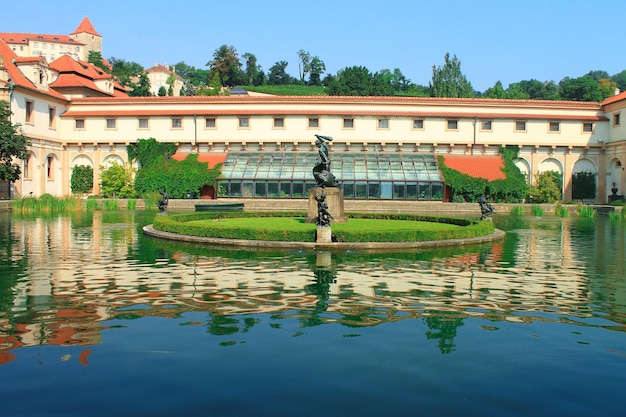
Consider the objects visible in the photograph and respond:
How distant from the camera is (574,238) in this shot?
23.9m

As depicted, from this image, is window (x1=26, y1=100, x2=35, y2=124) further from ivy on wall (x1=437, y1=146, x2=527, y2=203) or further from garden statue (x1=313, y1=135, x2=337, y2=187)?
ivy on wall (x1=437, y1=146, x2=527, y2=203)

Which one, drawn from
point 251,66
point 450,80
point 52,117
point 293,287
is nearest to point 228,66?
point 251,66

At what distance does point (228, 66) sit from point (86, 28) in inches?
2258

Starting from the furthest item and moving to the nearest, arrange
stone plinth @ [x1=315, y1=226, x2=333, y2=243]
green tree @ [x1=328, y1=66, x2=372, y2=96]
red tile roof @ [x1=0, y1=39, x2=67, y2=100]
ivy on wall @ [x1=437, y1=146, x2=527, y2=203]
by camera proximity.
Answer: green tree @ [x1=328, y1=66, x2=372, y2=96] → red tile roof @ [x1=0, y1=39, x2=67, y2=100] → ivy on wall @ [x1=437, y1=146, x2=527, y2=203] → stone plinth @ [x1=315, y1=226, x2=333, y2=243]

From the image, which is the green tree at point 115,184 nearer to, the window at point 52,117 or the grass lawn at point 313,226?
the window at point 52,117

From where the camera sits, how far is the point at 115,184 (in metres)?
50.1

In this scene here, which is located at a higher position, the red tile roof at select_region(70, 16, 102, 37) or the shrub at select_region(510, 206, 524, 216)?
the red tile roof at select_region(70, 16, 102, 37)

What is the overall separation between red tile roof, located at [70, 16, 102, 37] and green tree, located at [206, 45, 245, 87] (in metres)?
51.0

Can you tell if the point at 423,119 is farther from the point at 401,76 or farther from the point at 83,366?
the point at 401,76

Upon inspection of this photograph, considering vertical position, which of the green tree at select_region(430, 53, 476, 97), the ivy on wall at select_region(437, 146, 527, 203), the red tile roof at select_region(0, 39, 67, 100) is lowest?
the ivy on wall at select_region(437, 146, 527, 203)

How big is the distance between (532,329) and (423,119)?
1759 inches

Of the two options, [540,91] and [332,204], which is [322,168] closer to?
[332,204]

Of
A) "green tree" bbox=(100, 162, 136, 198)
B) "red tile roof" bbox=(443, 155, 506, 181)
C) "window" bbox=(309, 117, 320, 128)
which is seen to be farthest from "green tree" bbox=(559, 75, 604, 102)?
"green tree" bbox=(100, 162, 136, 198)

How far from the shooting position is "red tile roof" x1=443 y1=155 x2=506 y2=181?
4894 cm
